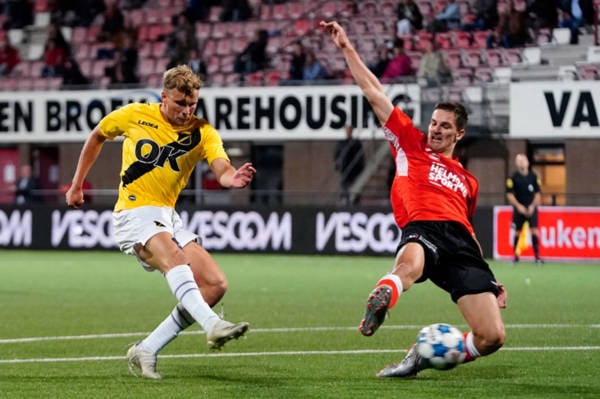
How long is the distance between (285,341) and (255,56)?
1931 cm

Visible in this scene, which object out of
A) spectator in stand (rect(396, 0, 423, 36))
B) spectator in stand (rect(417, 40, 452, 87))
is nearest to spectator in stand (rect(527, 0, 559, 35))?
spectator in stand (rect(417, 40, 452, 87))

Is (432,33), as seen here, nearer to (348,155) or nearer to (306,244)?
(348,155)

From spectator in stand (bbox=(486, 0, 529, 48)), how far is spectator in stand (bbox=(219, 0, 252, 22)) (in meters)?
7.19

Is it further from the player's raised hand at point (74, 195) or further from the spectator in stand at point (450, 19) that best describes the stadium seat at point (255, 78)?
the player's raised hand at point (74, 195)

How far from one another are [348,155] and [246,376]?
19.7 m

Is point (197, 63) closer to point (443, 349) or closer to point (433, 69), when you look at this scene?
point (433, 69)

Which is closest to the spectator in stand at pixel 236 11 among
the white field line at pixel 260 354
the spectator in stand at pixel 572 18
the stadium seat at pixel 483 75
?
the stadium seat at pixel 483 75

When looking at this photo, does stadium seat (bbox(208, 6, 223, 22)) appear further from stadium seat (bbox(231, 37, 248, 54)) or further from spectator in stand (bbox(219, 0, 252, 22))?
stadium seat (bbox(231, 37, 248, 54))

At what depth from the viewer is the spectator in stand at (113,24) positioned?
3303cm

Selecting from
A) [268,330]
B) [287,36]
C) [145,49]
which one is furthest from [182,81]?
[145,49]

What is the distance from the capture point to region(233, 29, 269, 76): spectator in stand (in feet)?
98.4

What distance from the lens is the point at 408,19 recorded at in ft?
94.6

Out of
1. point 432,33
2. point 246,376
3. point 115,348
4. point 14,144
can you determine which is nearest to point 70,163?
point 14,144

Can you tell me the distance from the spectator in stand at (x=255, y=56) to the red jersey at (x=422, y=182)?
843 inches
